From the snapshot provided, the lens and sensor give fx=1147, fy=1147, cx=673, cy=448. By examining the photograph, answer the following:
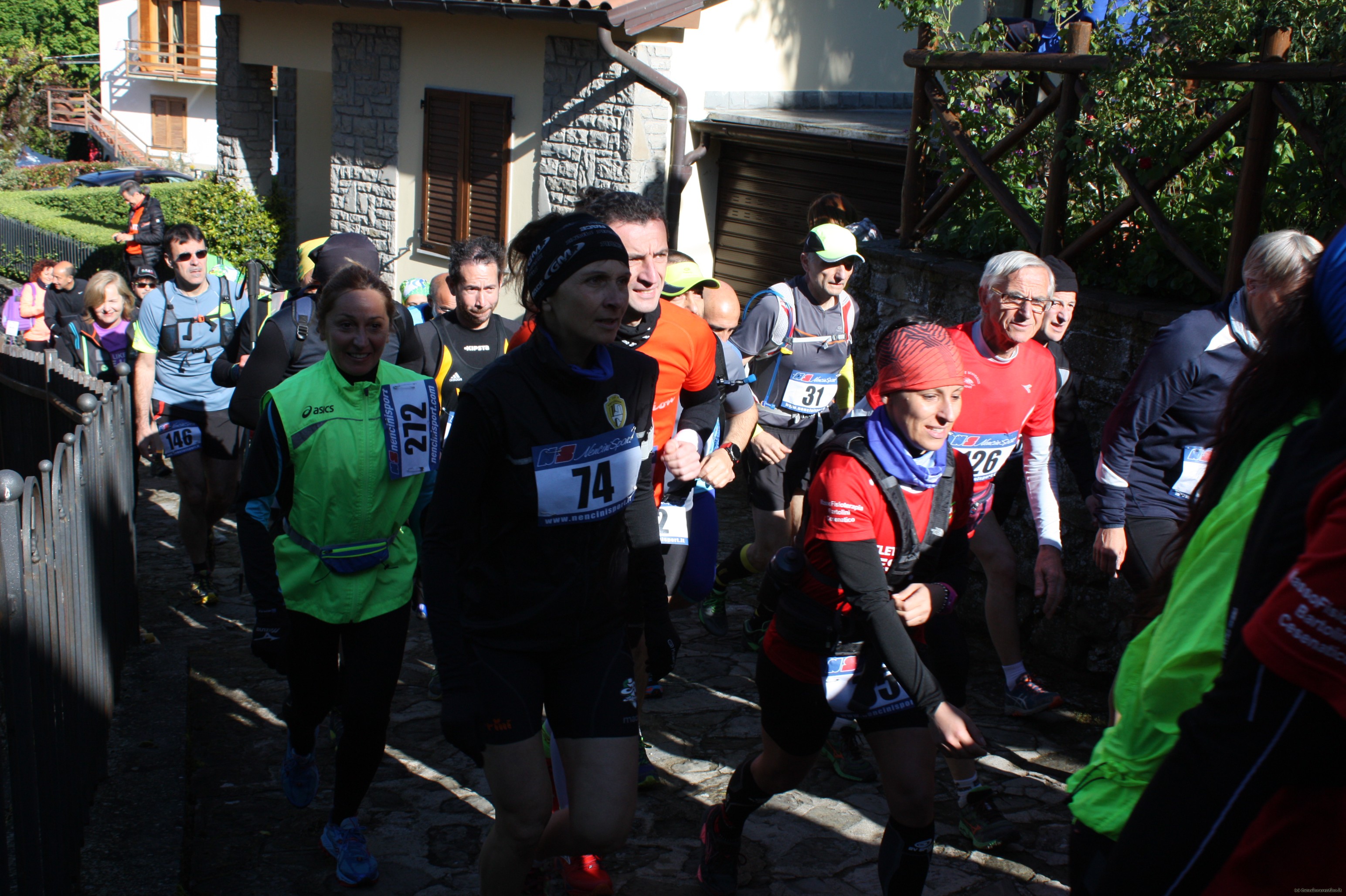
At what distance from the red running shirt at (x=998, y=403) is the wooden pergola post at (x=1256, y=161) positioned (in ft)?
3.73

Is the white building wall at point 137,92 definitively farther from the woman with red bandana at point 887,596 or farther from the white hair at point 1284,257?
the woman with red bandana at point 887,596

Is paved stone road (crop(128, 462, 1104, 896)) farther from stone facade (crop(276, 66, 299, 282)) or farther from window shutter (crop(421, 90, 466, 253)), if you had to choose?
stone facade (crop(276, 66, 299, 282))

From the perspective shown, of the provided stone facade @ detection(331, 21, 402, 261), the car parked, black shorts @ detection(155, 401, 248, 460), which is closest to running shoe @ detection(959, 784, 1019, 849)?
black shorts @ detection(155, 401, 248, 460)

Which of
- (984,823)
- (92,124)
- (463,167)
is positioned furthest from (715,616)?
(92,124)

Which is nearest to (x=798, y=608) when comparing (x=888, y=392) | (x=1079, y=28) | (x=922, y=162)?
(x=888, y=392)

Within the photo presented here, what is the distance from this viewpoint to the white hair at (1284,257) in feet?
11.9

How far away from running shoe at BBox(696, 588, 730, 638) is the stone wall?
4.35 ft

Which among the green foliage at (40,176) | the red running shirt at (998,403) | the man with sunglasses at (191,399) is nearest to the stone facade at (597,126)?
the man with sunglasses at (191,399)

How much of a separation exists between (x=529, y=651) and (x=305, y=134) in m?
16.3

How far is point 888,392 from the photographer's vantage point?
3125mm

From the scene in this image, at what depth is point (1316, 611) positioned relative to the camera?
134cm

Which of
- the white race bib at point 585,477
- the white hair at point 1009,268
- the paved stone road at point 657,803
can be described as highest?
the white hair at point 1009,268

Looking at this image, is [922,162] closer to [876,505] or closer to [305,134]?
[876,505]

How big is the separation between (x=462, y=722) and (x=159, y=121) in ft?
166
